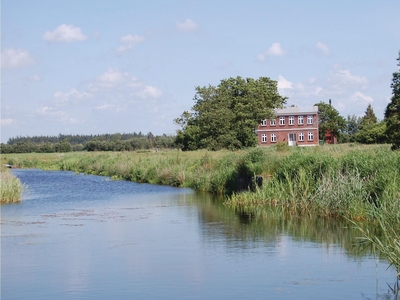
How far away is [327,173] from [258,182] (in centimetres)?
520

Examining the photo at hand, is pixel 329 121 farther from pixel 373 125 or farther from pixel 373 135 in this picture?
pixel 373 135

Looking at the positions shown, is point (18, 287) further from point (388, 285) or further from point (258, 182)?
point (258, 182)

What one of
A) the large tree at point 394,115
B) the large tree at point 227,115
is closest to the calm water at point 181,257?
the large tree at point 394,115

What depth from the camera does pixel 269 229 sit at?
59.3 feet

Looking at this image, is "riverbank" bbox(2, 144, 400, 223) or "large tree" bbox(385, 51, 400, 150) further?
"large tree" bbox(385, 51, 400, 150)

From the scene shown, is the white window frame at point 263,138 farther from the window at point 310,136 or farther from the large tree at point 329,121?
the large tree at point 329,121

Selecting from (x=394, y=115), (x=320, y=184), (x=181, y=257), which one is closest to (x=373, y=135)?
(x=394, y=115)

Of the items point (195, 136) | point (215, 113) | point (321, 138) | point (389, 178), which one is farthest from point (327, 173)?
point (321, 138)

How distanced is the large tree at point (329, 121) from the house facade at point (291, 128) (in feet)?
29.1

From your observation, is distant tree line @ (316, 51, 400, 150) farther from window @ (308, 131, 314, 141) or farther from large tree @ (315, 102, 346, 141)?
window @ (308, 131, 314, 141)

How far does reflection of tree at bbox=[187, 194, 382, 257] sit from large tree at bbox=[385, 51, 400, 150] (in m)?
18.0

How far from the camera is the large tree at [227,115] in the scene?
2512 inches

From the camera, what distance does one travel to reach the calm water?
11430mm

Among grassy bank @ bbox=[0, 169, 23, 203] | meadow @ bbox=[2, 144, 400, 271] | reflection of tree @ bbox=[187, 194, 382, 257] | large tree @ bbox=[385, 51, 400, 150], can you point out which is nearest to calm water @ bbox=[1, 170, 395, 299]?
reflection of tree @ bbox=[187, 194, 382, 257]
